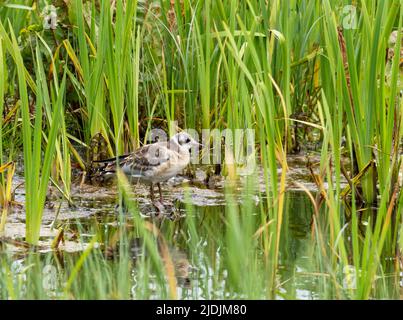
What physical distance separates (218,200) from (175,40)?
1.23m

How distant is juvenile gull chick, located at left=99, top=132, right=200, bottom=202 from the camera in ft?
22.0

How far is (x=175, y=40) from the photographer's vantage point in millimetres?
6969

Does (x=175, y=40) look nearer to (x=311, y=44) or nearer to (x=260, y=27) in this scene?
(x=260, y=27)

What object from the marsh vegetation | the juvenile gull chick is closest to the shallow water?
the marsh vegetation

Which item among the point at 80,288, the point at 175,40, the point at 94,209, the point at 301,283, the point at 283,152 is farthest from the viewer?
the point at 175,40

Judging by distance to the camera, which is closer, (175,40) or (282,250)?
(282,250)

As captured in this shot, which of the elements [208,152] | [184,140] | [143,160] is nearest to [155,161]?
[143,160]

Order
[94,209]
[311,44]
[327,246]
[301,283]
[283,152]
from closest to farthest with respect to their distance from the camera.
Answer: [301,283]
[327,246]
[283,152]
[94,209]
[311,44]

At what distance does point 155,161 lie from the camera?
22.0 ft

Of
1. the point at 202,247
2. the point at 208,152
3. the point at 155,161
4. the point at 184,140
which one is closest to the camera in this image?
the point at 202,247

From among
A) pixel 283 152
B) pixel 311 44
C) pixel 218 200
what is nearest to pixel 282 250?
pixel 283 152

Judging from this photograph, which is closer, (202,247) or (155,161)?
(202,247)

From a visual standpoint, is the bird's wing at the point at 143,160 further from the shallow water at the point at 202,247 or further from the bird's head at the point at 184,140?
the shallow water at the point at 202,247

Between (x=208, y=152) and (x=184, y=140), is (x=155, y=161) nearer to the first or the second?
(x=184, y=140)
